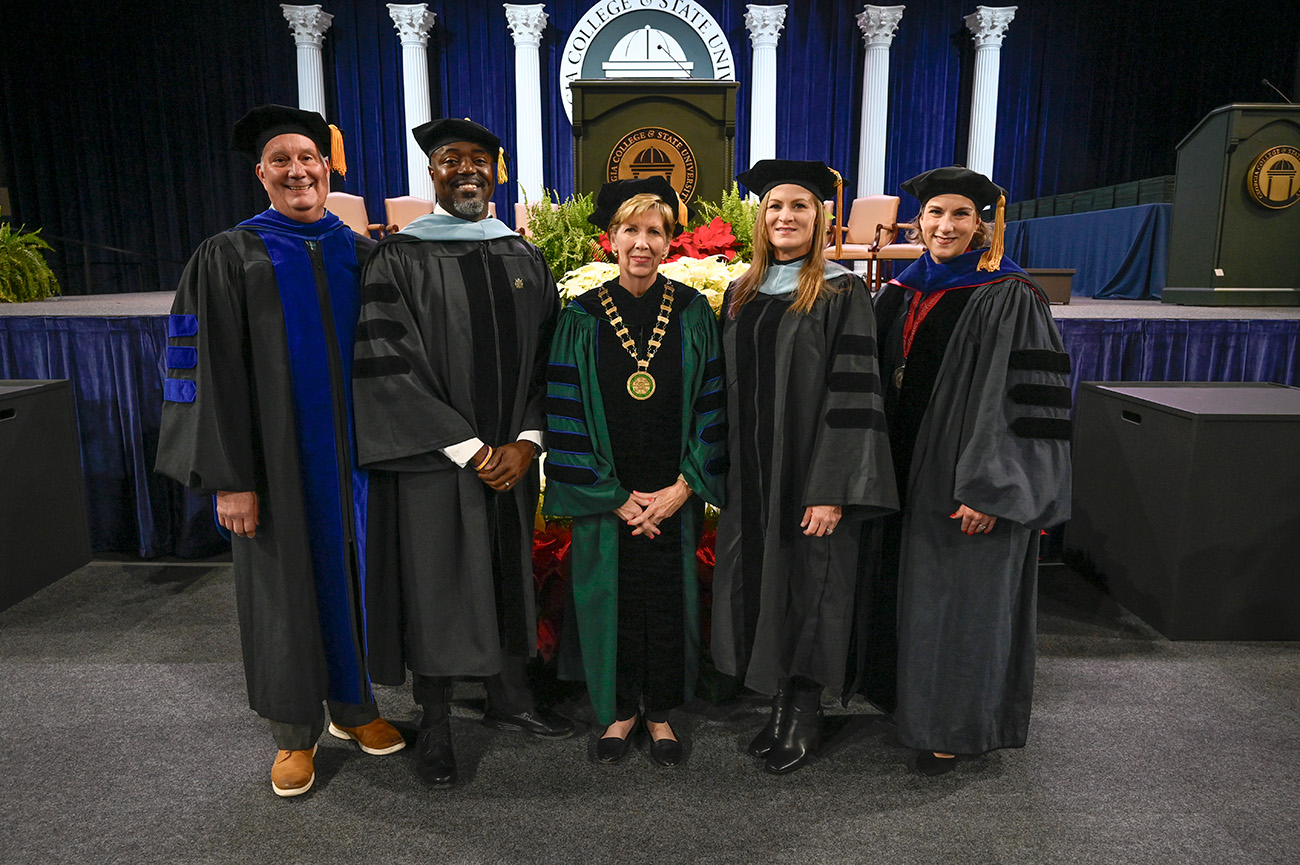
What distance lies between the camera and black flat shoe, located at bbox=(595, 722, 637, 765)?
2109 mm

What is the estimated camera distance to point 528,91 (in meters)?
9.90

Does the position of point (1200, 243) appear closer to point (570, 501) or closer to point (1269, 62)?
point (570, 501)

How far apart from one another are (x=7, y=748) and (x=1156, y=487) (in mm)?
3906

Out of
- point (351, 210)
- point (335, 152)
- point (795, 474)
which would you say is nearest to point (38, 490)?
point (335, 152)

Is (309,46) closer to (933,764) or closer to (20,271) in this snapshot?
(20,271)

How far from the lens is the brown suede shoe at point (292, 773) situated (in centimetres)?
197

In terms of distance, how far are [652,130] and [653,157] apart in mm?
126

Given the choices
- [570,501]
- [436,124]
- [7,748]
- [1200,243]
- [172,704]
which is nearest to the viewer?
[436,124]

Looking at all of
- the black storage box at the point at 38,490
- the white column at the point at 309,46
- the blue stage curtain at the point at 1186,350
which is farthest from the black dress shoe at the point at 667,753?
the white column at the point at 309,46

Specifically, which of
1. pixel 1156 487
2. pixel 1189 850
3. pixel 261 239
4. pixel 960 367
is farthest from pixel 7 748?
pixel 1156 487

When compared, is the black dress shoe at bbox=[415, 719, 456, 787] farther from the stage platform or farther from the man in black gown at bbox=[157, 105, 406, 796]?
the stage platform

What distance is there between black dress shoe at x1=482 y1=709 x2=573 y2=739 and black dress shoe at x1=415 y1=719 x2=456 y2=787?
222 millimetres

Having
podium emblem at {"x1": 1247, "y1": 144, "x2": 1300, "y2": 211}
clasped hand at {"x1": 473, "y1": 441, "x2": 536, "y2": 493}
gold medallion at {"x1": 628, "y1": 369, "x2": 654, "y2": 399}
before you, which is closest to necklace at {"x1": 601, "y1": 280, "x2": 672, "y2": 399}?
gold medallion at {"x1": 628, "y1": 369, "x2": 654, "y2": 399}

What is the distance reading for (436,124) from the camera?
1890 millimetres
